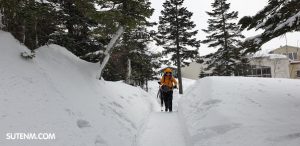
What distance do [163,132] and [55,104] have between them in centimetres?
404

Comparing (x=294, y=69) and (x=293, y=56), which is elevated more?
(x=293, y=56)

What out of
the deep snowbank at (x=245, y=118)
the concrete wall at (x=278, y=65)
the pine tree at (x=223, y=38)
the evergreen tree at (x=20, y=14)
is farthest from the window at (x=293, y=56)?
the evergreen tree at (x=20, y=14)

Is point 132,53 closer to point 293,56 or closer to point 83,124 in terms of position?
point 83,124

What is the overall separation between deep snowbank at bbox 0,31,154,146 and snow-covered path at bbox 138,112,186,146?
1.47ft

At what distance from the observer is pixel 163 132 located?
8.62 meters

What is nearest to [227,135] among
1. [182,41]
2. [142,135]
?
[142,135]

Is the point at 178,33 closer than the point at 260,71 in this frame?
Yes

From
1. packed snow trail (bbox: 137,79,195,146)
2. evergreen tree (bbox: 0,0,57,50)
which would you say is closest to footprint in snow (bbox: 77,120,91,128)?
packed snow trail (bbox: 137,79,195,146)

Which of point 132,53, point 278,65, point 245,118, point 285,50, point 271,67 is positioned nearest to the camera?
point 245,118

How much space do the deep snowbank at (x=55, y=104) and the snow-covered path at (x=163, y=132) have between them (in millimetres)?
448

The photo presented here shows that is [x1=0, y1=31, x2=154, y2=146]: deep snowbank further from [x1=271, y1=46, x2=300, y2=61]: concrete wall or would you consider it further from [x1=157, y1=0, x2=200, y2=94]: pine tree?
[x1=271, y1=46, x2=300, y2=61]: concrete wall

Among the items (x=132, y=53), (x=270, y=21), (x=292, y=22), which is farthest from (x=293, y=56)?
(x=292, y=22)

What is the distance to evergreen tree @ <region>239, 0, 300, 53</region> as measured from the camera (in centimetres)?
682

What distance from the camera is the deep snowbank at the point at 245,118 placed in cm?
579
